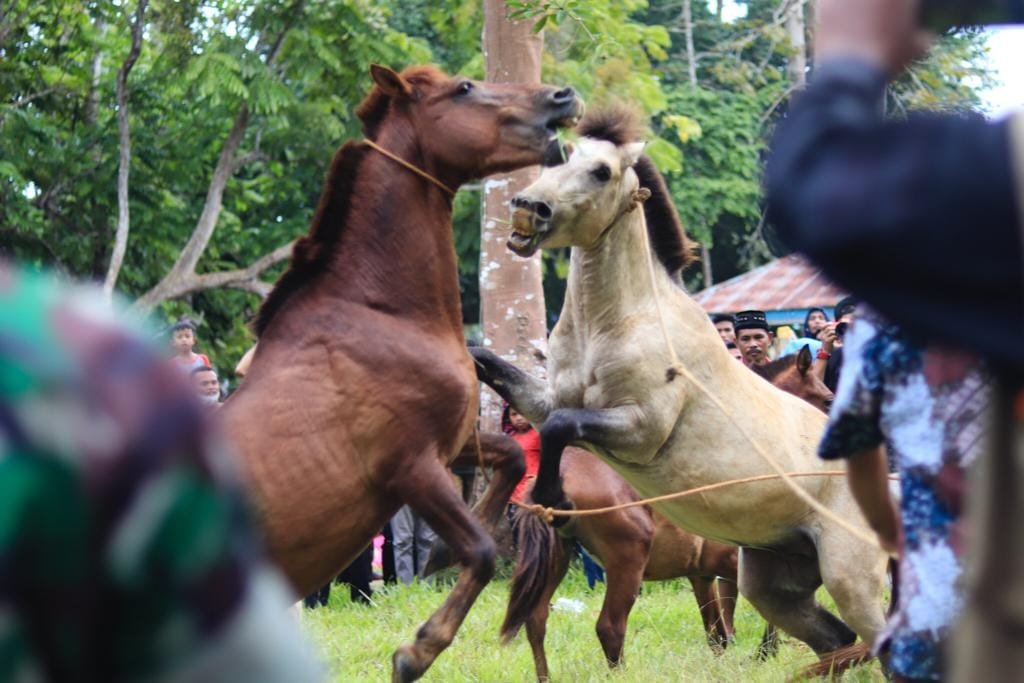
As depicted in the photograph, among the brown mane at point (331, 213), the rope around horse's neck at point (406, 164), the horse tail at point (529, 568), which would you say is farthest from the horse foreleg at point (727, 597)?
the brown mane at point (331, 213)

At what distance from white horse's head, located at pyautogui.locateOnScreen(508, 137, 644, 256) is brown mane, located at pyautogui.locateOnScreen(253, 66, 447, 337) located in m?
0.88

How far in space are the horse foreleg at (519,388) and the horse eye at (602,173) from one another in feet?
3.21

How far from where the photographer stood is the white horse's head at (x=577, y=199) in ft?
21.5

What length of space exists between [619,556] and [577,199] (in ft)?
8.80

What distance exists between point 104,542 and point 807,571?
21.2 ft

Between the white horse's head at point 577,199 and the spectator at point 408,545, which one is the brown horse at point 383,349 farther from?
the spectator at point 408,545

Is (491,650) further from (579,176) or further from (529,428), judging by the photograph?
(579,176)

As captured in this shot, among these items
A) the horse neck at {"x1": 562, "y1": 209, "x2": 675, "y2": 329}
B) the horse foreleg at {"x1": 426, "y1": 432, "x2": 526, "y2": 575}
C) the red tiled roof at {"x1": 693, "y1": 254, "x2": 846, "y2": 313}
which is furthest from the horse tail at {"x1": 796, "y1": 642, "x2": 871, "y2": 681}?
the red tiled roof at {"x1": 693, "y1": 254, "x2": 846, "y2": 313}

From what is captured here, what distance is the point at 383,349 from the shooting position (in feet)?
18.0

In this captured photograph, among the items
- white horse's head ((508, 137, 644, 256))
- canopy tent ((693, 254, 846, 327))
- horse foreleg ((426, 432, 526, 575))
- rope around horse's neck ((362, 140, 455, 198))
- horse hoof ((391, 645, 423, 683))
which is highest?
rope around horse's neck ((362, 140, 455, 198))

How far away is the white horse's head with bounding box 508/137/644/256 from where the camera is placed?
6.57 meters

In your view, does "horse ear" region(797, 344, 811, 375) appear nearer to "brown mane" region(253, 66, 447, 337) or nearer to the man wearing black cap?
the man wearing black cap

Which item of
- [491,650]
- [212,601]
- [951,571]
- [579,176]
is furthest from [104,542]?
[491,650]

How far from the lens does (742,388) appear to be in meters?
6.91
